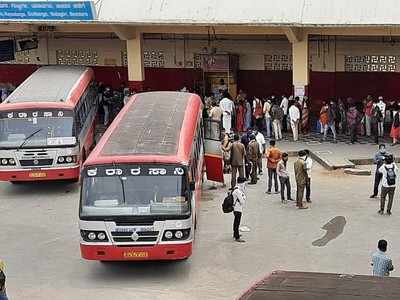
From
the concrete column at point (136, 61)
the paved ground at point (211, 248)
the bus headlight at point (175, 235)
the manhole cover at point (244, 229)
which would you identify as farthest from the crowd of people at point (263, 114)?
the bus headlight at point (175, 235)

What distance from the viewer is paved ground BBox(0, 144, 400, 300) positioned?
13945 millimetres

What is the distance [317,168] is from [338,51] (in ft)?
20.0

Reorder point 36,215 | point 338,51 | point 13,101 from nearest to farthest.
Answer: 1. point 36,215
2. point 13,101
3. point 338,51

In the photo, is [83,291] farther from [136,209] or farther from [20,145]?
[20,145]

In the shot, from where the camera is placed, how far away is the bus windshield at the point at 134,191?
45.6ft

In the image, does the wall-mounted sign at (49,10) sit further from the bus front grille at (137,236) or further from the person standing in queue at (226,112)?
the bus front grille at (137,236)

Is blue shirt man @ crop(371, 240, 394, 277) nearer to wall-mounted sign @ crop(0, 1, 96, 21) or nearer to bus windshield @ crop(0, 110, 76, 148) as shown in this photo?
bus windshield @ crop(0, 110, 76, 148)

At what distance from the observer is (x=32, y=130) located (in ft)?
64.4

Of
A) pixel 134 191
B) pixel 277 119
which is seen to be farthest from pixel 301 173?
pixel 277 119

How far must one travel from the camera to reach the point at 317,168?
21.8 metres

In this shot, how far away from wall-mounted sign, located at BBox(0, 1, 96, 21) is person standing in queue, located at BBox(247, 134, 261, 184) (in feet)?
25.4

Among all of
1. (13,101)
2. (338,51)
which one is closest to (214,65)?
(338,51)

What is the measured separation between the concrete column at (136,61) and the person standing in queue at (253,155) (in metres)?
7.69

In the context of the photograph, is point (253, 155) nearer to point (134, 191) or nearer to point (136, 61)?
point (134, 191)
